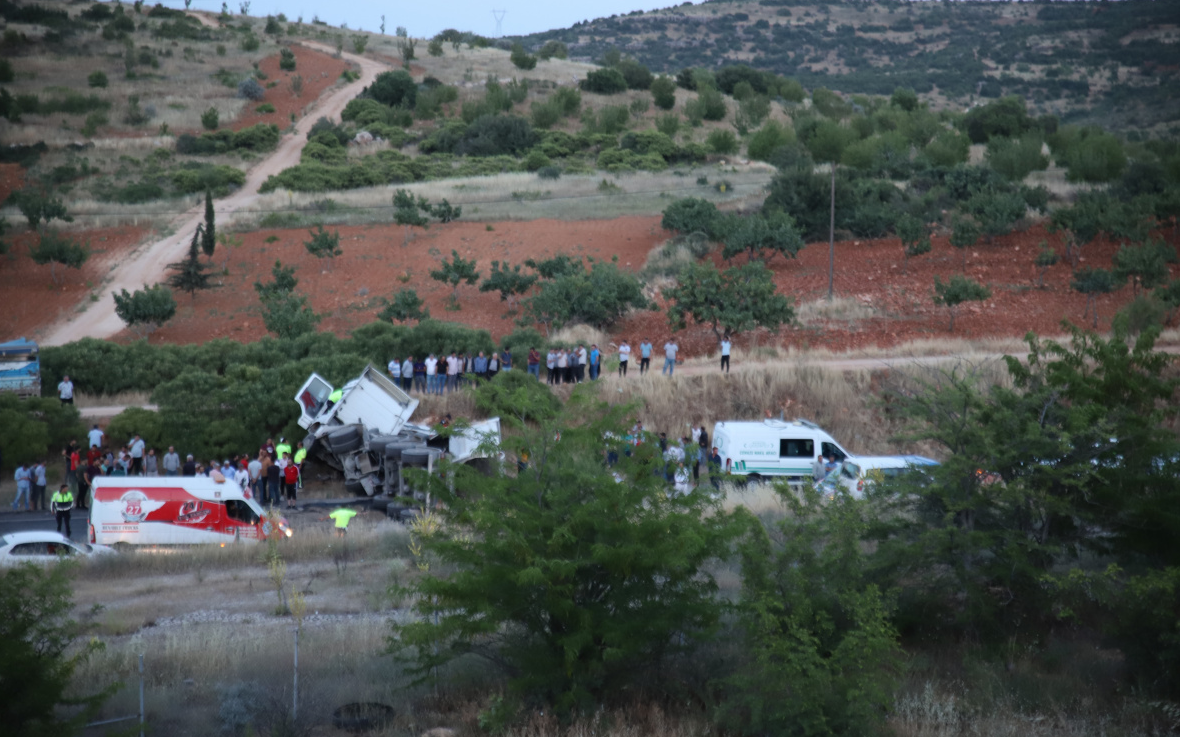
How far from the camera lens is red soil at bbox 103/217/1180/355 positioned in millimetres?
34188

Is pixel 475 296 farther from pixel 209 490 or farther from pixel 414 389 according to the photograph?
pixel 209 490

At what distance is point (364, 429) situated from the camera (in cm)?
2297

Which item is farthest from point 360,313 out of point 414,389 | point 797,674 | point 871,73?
point 871,73

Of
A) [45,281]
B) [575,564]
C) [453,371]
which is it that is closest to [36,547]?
[575,564]

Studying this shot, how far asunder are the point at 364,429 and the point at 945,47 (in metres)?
154

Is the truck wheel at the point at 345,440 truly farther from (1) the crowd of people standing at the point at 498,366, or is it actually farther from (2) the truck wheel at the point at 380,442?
(1) the crowd of people standing at the point at 498,366

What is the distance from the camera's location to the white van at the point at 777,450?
74.9 ft

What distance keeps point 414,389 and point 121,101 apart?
59.3 metres

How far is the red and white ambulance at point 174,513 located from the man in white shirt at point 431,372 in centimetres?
866

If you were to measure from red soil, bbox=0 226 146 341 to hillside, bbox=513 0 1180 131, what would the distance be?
90.0 metres

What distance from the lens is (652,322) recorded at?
35969 mm

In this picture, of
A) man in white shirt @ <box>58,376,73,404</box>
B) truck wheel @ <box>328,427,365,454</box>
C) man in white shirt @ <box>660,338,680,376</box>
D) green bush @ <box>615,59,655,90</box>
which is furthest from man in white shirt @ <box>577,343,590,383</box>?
green bush @ <box>615,59,655,90</box>

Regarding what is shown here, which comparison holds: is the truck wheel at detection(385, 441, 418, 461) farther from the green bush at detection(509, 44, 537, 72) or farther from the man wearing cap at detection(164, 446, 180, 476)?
the green bush at detection(509, 44, 537, 72)

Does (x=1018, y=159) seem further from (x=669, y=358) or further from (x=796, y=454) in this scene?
(x=796, y=454)
